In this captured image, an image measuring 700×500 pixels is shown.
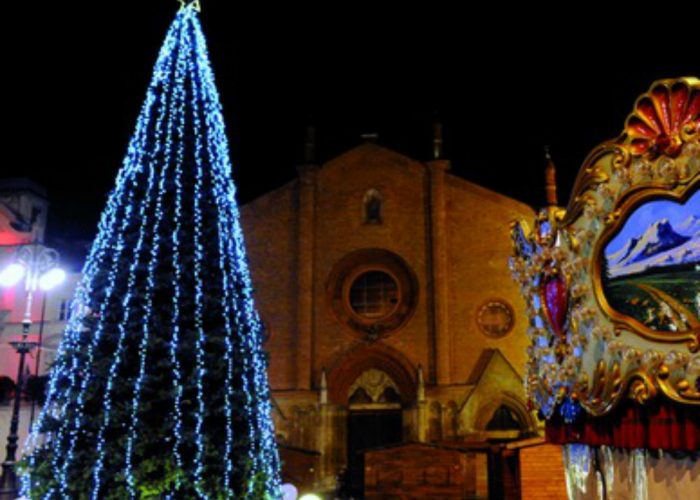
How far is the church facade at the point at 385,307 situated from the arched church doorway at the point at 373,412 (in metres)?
0.04

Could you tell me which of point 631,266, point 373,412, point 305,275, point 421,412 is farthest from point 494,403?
point 631,266

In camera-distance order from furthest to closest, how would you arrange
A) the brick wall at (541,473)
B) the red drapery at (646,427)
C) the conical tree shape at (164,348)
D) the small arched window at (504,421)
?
the small arched window at (504,421) → the brick wall at (541,473) → the conical tree shape at (164,348) → the red drapery at (646,427)

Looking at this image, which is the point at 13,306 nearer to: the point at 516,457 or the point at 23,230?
the point at 23,230

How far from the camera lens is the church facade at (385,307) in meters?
20.5

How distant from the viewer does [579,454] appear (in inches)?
320

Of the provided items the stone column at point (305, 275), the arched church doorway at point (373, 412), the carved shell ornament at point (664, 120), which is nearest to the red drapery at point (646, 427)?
the carved shell ornament at point (664, 120)

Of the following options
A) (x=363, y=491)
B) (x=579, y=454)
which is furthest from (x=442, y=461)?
(x=579, y=454)

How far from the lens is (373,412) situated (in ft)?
70.7

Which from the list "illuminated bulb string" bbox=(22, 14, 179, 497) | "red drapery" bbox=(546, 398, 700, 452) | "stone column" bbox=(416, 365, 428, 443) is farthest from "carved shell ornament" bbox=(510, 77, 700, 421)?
"stone column" bbox=(416, 365, 428, 443)

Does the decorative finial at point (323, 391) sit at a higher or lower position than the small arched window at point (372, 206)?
lower

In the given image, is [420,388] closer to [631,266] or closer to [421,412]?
[421,412]

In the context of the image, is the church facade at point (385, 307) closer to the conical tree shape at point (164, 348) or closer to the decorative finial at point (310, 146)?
the decorative finial at point (310, 146)

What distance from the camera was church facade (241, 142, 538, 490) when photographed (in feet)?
67.3

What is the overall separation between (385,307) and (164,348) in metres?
14.8
